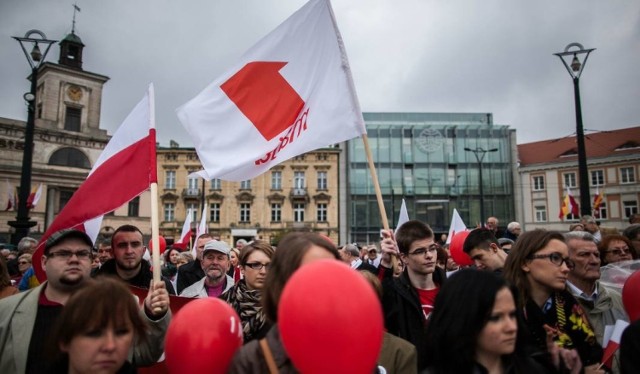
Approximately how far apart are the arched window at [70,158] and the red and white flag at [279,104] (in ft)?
153

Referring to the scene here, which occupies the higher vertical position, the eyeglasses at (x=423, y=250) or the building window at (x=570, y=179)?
the building window at (x=570, y=179)

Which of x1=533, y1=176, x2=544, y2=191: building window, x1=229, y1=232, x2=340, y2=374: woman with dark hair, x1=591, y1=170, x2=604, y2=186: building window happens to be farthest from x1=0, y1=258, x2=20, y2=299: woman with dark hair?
x1=591, y1=170, x2=604, y2=186: building window

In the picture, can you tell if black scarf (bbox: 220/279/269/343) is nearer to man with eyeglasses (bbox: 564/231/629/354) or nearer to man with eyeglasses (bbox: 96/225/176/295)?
man with eyeglasses (bbox: 96/225/176/295)

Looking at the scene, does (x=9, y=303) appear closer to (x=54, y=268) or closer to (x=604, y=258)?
(x=54, y=268)

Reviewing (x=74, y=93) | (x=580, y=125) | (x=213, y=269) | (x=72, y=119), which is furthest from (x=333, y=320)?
(x=74, y=93)

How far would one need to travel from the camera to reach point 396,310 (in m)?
3.36

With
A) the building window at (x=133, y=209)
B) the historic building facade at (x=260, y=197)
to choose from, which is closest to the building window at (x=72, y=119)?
the historic building facade at (x=260, y=197)

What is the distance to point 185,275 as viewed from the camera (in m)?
7.04

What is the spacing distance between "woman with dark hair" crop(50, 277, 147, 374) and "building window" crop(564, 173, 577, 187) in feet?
181

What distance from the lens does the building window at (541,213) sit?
1984 inches

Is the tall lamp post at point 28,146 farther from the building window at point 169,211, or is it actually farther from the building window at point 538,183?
the building window at point 538,183

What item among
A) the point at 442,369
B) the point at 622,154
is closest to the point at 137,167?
the point at 442,369

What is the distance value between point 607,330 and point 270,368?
2.54m

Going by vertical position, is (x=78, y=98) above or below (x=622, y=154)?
above
